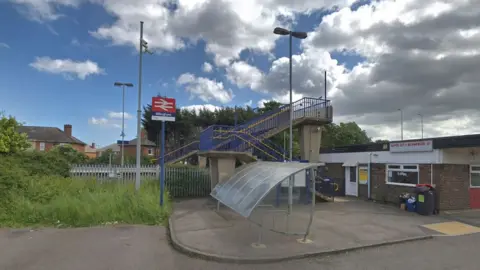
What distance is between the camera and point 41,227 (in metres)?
9.62

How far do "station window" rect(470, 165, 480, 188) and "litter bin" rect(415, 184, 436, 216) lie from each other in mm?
3182

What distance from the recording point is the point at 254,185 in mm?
8469

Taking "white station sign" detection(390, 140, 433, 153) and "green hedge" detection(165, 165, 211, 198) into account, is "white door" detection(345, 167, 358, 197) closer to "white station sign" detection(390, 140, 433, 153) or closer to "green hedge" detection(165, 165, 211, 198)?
"white station sign" detection(390, 140, 433, 153)

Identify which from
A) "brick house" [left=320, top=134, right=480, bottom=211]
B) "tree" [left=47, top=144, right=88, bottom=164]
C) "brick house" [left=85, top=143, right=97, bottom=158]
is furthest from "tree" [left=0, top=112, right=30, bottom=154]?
"brick house" [left=85, top=143, right=97, bottom=158]

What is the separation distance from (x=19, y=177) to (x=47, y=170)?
313 centimetres

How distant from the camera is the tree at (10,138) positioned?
13944mm

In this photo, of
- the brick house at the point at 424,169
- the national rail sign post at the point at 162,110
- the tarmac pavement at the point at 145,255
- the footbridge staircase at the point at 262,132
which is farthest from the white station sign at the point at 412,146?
the national rail sign post at the point at 162,110

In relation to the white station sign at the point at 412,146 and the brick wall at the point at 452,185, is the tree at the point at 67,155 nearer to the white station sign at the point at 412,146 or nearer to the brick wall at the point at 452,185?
the white station sign at the point at 412,146

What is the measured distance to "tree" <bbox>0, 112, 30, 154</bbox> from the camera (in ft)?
45.7

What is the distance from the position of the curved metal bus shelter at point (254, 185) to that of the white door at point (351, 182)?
1036 cm

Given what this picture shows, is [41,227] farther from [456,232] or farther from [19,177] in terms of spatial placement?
[456,232]

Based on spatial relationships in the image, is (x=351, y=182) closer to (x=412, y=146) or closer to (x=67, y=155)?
(x=412, y=146)

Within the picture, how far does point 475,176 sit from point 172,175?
50.0 ft

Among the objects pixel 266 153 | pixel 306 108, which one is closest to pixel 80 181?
pixel 266 153
